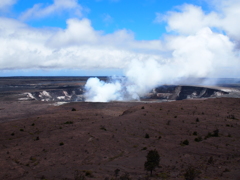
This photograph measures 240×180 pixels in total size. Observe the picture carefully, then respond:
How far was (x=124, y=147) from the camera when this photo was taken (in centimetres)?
1959

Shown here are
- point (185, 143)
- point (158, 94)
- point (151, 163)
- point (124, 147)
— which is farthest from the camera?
point (158, 94)

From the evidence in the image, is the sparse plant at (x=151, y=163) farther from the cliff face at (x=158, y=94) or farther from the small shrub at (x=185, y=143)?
the cliff face at (x=158, y=94)

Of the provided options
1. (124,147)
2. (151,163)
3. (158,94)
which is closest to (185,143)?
(124,147)

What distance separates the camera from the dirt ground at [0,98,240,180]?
1417cm

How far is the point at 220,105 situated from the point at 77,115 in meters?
24.8

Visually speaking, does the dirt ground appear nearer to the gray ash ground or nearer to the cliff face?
the gray ash ground

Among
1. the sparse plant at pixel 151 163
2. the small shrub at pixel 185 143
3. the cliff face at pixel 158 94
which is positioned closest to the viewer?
the sparse plant at pixel 151 163

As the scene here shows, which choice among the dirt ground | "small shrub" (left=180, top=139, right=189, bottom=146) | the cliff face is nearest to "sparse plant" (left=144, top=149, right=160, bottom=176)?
the dirt ground

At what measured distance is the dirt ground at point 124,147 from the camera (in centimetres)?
1417

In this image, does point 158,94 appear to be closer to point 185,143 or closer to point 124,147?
point 185,143

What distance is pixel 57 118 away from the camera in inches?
1320

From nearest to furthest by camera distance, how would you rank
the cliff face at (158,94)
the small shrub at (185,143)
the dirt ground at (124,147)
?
the dirt ground at (124,147)
the small shrub at (185,143)
the cliff face at (158,94)

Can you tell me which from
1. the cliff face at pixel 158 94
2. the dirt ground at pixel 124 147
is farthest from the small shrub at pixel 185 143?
the cliff face at pixel 158 94

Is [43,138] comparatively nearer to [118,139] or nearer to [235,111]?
[118,139]
